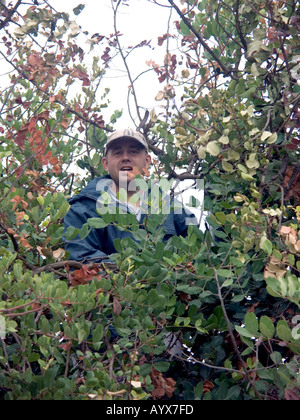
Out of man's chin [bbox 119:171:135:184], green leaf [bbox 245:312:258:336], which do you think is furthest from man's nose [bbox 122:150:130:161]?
green leaf [bbox 245:312:258:336]

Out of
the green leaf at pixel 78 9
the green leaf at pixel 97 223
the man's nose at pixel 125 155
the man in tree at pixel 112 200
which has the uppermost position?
the green leaf at pixel 78 9

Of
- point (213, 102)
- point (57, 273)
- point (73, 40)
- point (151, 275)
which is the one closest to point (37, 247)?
point (57, 273)

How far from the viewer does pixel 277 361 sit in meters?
2.03

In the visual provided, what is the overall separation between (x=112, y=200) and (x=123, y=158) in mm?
472

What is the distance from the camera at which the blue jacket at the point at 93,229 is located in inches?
111

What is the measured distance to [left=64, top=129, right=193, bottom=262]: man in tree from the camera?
2844 mm

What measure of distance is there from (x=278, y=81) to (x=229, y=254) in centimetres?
88

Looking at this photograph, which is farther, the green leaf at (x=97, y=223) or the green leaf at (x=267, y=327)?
the green leaf at (x=97, y=223)

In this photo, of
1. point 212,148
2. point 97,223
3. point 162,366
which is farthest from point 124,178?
point 162,366

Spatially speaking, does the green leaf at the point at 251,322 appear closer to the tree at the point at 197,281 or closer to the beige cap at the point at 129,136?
the tree at the point at 197,281

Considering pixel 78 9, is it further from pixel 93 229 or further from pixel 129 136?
pixel 93 229

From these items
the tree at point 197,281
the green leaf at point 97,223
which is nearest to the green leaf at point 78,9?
the tree at point 197,281

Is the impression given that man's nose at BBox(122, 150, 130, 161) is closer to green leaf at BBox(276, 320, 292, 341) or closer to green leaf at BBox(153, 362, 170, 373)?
green leaf at BBox(153, 362, 170, 373)

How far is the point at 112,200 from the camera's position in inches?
129
